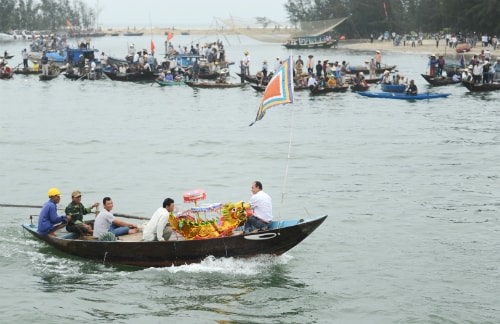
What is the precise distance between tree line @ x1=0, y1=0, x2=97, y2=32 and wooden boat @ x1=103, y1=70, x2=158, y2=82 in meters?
104

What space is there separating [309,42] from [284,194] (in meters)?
80.6

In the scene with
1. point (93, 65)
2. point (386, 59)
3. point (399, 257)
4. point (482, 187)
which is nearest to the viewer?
point (399, 257)

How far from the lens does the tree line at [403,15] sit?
3031 inches

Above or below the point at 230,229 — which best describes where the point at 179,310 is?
below

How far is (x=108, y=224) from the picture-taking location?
55.0 feet

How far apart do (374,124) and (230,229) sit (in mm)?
22079

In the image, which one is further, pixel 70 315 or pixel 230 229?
pixel 230 229

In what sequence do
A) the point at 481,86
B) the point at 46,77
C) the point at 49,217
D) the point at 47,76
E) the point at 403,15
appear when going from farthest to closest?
the point at 403,15
the point at 46,77
the point at 47,76
the point at 481,86
the point at 49,217

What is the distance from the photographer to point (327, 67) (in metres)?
47.1

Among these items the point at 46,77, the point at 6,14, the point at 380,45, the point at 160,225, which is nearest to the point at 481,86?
the point at 46,77

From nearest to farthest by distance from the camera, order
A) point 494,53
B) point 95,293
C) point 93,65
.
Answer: point 95,293, point 93,65, point 494,53

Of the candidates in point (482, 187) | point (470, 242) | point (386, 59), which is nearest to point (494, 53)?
point (386, 59)

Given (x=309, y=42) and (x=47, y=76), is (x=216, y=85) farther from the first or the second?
(x=309, y=42)

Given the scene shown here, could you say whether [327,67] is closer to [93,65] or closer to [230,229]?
[93,65]
